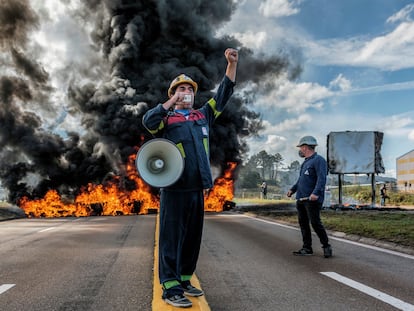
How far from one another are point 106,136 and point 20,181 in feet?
22.0

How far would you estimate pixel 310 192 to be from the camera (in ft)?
22.7

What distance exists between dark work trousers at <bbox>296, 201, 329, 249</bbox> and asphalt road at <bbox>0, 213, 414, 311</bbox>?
32 centimetres

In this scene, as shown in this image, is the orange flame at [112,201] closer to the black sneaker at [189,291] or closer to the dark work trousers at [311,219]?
the dark work trousers at [311,219]

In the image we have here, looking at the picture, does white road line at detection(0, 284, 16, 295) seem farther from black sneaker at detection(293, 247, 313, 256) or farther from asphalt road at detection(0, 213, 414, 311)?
black sneaker at detection(293, 247, 313, 256)

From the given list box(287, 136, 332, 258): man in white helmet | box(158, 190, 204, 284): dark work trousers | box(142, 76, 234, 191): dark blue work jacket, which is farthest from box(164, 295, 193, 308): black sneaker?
box(287, 136, 332, 258): man in white helmet

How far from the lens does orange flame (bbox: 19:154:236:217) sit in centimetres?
2555

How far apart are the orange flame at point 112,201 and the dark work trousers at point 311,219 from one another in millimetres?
17212

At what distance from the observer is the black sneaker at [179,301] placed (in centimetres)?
337

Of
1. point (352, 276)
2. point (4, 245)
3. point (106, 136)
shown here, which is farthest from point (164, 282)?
point (106, 136)

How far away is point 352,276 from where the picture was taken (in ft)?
17.3

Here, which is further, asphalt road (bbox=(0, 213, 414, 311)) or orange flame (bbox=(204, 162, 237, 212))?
orange flame (bbox=(204, 162, 237, 212))

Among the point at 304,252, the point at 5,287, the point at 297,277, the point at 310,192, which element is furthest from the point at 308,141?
the point at 5,287

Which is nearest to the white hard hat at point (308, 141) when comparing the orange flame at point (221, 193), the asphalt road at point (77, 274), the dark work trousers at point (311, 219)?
the dark work trousers at point (311, 219)

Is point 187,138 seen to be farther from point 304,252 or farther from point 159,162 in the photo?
point 304,252
